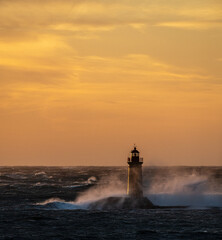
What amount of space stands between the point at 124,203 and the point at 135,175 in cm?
398

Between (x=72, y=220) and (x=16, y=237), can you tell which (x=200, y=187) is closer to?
(x=72, y=220)

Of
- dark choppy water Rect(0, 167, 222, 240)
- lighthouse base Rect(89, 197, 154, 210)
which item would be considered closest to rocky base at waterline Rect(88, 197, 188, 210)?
lighthouse base Rect(89, 197, 154, 210)

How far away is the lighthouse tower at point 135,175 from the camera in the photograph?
68188 mm

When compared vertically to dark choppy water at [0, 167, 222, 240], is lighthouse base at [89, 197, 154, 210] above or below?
above

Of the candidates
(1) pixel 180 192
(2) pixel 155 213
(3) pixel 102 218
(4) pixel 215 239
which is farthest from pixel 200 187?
(4) pixel 215 239

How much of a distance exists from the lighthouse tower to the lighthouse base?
1388 millimetres

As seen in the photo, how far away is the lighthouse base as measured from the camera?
6980 centimetres

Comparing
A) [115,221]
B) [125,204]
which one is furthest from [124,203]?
[115,221]

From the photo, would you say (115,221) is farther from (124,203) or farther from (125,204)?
(124,203)

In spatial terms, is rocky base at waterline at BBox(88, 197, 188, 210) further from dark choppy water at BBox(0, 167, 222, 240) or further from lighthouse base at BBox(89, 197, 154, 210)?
dark choppy water at BBox(0, 167, 222, 240)

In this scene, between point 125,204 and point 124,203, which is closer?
point 125,204

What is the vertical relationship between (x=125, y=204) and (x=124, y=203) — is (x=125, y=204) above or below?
below

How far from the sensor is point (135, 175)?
6838 centimetres

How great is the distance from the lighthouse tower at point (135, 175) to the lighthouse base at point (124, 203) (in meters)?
1.39
